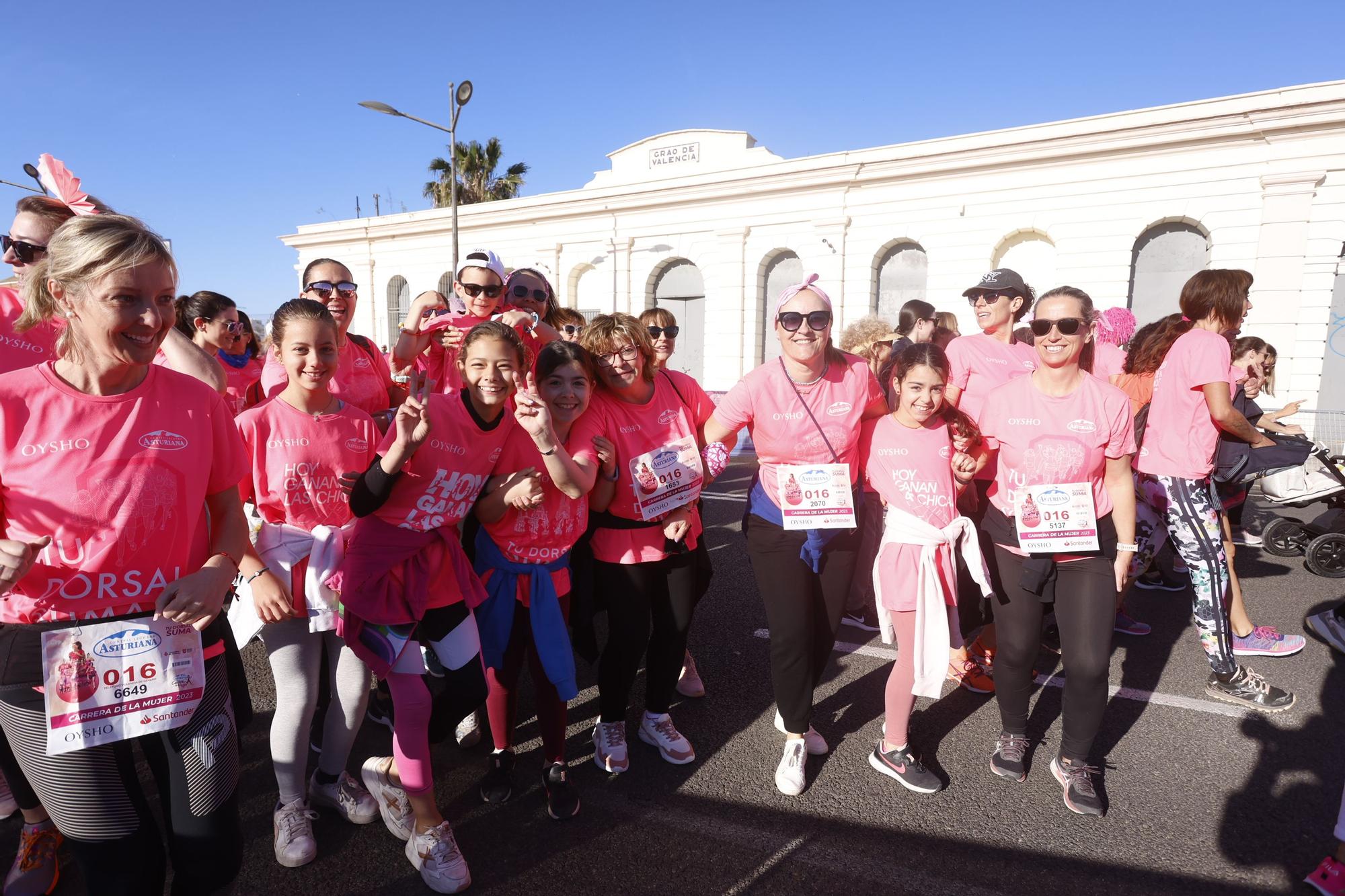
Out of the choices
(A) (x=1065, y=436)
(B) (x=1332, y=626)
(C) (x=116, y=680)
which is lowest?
(B) (x=1332, y=626)

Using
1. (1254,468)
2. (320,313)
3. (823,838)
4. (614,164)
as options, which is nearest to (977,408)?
(823,838)

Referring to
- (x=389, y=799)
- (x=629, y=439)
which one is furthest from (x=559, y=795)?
(x=629, y=439)

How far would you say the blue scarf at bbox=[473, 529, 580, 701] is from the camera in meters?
2.69

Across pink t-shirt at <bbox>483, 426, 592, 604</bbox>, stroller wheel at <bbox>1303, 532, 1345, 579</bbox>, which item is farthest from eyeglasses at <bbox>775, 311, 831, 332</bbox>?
stroller wheel at <bbox>1303, 532, 1345, 579</bbox>

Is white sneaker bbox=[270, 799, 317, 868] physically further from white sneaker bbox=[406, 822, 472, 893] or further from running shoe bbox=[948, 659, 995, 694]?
running shoe bbox=[948, 659, 995, 694]

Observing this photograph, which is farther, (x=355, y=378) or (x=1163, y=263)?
(x=1163, y=263)

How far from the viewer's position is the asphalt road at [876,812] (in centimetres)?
239

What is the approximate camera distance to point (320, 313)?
8.86ft

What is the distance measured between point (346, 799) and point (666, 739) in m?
1.32

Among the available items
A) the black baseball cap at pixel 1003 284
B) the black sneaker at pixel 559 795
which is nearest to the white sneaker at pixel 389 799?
the black sneaker at pixel 559 795

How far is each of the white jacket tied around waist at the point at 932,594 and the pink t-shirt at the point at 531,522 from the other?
1411 millimetres

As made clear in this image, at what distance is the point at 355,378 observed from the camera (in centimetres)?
335

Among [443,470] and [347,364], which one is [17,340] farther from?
[443,470]

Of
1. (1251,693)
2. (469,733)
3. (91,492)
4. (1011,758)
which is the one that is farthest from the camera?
(1251,693)
